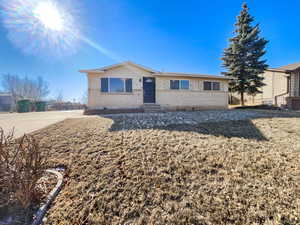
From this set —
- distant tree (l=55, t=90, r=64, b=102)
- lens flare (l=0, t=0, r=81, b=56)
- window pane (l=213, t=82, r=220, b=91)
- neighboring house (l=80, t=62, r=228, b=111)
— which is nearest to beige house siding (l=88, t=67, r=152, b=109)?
neighboring house (l=80, t=62, r=228, b=111)

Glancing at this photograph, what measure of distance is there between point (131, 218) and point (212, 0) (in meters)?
13.2

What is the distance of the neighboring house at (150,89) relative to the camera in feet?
30.3

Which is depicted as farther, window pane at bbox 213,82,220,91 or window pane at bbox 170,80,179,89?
window pane at bbox 213,82,220,91

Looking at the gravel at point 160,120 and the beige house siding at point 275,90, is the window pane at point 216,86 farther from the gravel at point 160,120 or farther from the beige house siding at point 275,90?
the beige house siding at point 275,90

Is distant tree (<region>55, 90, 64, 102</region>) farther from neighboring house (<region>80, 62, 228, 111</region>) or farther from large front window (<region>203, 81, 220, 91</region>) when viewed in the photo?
large front window (<region>203, 81, 220, 91</region>)

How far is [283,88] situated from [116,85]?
19.5 metres

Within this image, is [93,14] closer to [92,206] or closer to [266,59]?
[92,206]


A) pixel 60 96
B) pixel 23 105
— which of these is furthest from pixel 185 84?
pixel 60 96

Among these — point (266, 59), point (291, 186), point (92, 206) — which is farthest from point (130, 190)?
point (266, 59)

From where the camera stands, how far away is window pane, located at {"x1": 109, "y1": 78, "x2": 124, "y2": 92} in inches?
369

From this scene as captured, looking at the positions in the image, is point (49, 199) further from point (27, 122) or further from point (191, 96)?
point (191, 96)

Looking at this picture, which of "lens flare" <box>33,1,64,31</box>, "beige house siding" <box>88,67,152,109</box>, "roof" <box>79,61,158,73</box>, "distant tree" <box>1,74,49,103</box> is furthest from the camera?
"distant tree" <box>1,74,49,103</box>

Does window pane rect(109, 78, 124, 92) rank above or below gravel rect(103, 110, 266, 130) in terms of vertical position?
above

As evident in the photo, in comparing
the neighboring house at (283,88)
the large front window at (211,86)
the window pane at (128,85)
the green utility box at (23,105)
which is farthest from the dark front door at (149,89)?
the green utility box at (23,105)
